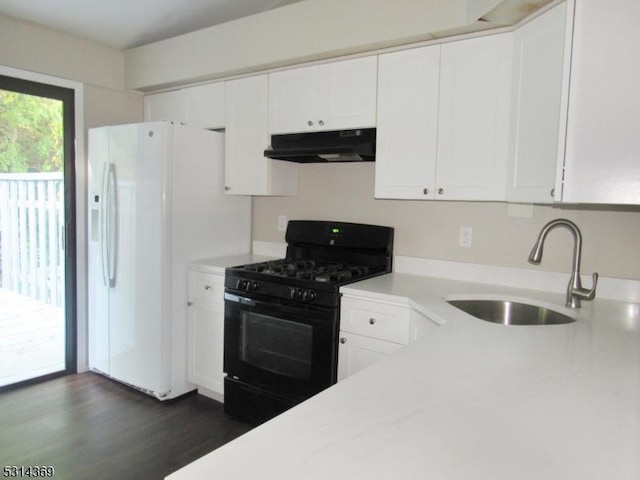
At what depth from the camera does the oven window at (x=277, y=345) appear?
240 centimetres

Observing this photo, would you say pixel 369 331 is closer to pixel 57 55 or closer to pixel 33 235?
pixel 33 235

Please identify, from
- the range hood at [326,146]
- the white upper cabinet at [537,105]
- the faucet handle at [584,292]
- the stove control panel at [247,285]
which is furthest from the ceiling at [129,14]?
the faucet handle at [584,292]

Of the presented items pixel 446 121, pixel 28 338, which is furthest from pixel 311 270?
pixel 28 338

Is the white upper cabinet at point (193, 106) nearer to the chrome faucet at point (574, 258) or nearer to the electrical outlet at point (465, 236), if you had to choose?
the electrical outlet at point (465, 236)

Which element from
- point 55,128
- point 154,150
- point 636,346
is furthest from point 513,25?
point 55,128

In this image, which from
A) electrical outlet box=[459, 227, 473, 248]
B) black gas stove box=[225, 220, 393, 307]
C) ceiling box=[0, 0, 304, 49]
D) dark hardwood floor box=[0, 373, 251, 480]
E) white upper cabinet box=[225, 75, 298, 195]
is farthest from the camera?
white upper cabinet box=[225, 75, 298, 195]

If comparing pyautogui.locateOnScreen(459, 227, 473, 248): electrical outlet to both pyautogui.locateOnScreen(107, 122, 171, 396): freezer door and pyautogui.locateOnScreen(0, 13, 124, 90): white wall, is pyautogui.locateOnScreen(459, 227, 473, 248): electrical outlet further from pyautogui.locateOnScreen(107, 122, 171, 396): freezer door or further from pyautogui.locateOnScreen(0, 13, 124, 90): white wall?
pyautogui.locateOnScreen(0, 13, 124, 90): white wall

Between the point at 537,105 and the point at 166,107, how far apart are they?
267cm

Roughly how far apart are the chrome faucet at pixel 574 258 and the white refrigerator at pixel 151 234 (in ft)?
6.78

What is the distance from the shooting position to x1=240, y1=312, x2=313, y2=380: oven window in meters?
2.40

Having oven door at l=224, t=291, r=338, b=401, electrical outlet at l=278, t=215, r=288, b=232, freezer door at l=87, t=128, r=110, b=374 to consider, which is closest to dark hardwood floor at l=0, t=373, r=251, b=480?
freezer door at l=87, t=128, r=110, b=374

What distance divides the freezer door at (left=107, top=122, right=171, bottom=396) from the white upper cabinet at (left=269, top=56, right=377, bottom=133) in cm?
73

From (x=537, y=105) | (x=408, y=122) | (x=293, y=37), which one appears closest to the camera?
(x=537, y=105)

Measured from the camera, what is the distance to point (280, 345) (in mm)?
2484
